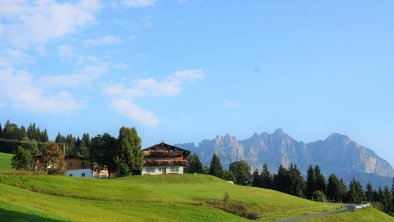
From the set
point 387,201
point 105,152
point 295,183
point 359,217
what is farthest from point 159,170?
point 387,201

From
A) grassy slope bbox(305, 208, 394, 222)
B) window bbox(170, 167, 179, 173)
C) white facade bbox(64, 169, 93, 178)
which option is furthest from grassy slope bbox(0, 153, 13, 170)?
grassy slope bbox(305, 208, 394, 222)

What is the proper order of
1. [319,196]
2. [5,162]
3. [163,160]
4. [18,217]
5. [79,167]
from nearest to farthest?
[18,217] → [163,160] → [319,196] → [79,167] → [5,162]

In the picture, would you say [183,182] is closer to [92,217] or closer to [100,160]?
[100,160]

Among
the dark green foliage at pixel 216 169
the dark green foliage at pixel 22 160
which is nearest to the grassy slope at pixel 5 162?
the dark green foliage at pixel 22 160

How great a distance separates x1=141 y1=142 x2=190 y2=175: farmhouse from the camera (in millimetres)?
136750

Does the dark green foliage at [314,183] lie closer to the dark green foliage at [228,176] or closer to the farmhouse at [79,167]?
the dark green foliage at [228,176]

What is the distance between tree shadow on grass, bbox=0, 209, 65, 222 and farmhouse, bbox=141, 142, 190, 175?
96.7m

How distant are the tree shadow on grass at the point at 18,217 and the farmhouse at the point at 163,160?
96.7 m

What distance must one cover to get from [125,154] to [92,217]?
78424 mm

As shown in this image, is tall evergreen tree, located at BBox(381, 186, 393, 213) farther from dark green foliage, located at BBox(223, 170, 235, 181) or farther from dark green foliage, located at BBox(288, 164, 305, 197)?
dark green foliage, located at BBox(223, 170, 235, 181)

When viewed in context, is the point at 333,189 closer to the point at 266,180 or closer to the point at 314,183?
the point at 314,183

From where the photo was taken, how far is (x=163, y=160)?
13938 cm

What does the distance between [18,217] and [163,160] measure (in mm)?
103802

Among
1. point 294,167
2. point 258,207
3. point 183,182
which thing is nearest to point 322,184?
point 294,167
